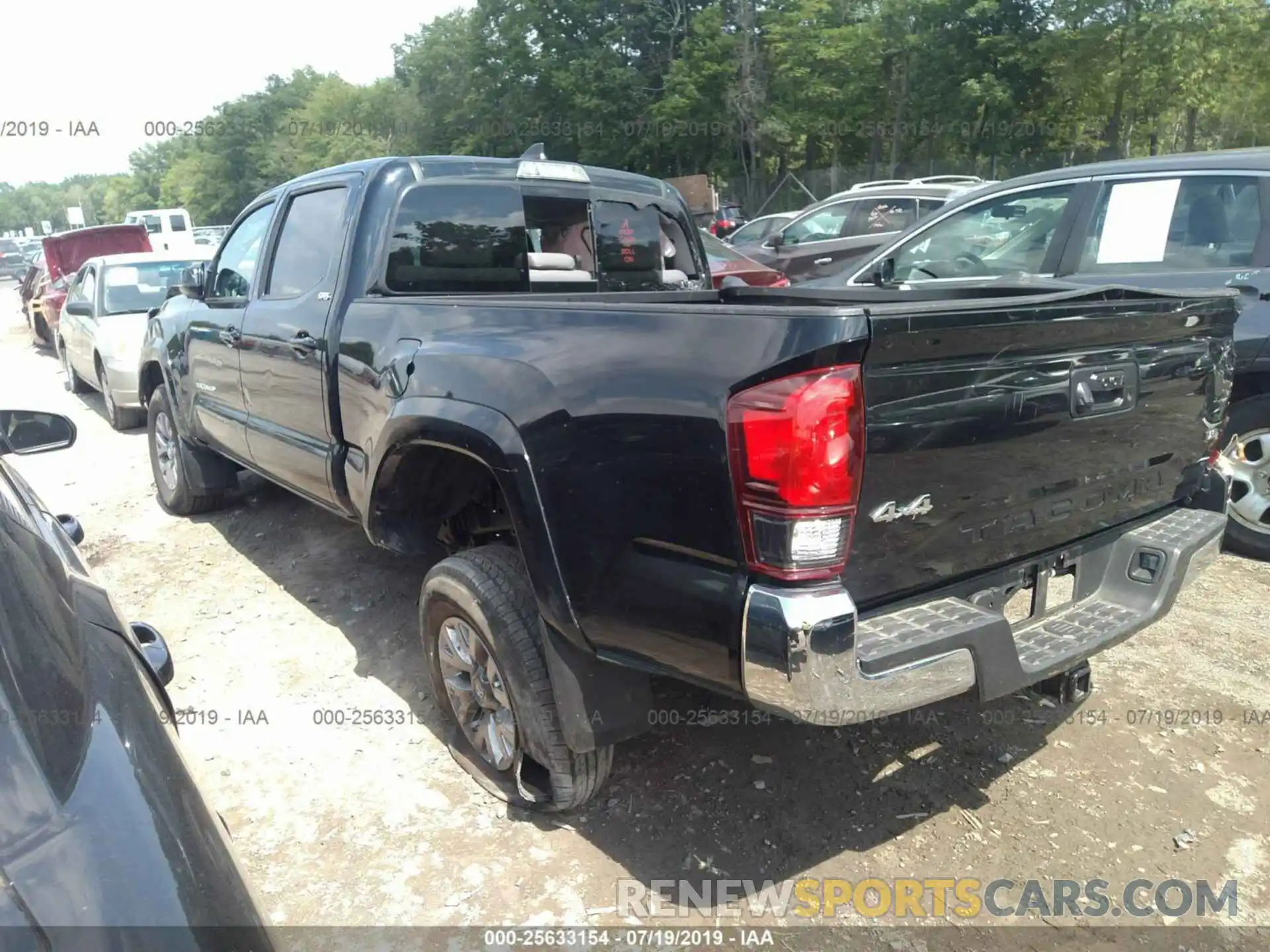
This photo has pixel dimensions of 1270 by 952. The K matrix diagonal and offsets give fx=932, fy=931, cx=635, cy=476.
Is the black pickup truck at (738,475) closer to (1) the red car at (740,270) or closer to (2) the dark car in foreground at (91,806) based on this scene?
(2) the dark car in foreground at (91,806)

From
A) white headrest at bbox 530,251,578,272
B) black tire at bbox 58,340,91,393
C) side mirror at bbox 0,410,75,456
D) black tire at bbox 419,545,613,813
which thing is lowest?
black tire at bbox 58,340,91,393

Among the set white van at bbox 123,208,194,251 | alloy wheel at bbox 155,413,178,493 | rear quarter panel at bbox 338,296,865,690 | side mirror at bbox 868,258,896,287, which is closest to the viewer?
rear quarter panel at bbox 338,296,865,690

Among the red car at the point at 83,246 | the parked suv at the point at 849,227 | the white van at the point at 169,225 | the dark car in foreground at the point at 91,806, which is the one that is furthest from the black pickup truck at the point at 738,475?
the white van at the point at 169,225

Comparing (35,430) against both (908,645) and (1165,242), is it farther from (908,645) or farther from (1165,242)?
(1165,242)

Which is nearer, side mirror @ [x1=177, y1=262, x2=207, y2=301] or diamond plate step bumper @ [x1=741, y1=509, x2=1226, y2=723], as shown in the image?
diamond plate step bumper @ [x1=741, y1=509, x2=1226, y2=723]

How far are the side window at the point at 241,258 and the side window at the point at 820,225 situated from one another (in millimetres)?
8777

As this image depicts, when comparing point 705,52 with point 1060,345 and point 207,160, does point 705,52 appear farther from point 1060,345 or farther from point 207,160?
point 207,160

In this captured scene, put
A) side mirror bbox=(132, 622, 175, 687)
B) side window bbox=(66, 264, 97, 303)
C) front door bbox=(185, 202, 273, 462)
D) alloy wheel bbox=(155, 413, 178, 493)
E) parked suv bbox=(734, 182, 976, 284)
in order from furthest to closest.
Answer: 1. parked suv bbox=(734, 182, 976, 284)
2. side window bbox=(66, 264, 97, 303)
3. alloy wheel bbox=(155, 413, 178, 493)
4. front door bbox=(185, 202, 273, 462)
5. side mirror bbox=(132, 622, 175, 687)

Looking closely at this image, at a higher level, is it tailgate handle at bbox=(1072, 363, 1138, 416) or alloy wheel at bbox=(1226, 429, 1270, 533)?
tailgate handle at bbox=(1072, 363, 1138, 416)

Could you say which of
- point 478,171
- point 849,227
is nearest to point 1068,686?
point 478,171

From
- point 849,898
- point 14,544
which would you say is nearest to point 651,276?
point 849,898

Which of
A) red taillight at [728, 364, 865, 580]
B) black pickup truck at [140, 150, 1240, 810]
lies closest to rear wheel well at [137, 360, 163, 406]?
black pickup truck at [140, 150, 1240, 810]

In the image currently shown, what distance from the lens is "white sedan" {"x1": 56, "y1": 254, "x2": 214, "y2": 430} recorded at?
8344 mm

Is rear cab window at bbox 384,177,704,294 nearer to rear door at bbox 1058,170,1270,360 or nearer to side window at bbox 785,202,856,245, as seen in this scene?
rear door at bbox 1058,170,1270,360
